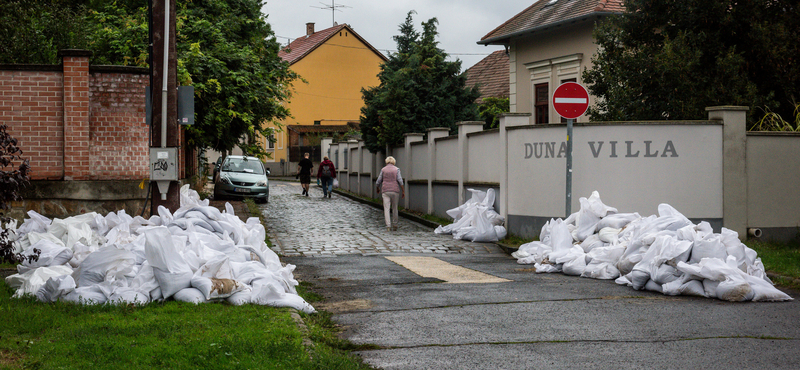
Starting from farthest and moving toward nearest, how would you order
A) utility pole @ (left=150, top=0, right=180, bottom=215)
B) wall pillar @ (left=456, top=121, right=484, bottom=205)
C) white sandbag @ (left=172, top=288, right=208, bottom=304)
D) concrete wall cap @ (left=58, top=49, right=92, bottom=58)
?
wall pillar @ (left=456, top=121, right=484, bottom=205), concrete wall cap @ (left=58, top=49, right=92, bottom=58), utility pole @ (left=150, top=0, right=180, bottom=215), white sandbag @ (left=172, top=288, right=208, bottom=304)

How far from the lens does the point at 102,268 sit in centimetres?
672

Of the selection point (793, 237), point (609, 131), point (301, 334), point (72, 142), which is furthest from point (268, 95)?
point (301, 334)

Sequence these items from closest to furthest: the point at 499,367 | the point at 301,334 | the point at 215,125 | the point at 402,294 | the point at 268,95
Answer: the point at 499,367, the point at 301,334, the point at 402,294, the point at 215,125, the point at 268,95

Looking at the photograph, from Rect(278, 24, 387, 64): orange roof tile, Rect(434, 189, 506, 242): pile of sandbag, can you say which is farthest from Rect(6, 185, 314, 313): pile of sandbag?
Rect(278, 24, 387, 64): orange roof tile

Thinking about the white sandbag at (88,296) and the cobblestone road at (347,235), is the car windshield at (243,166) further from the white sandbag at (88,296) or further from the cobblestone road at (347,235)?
the white sandbag at (88,296)

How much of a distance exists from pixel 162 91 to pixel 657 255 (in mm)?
6473

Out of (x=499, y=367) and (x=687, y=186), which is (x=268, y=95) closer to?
(x=687, y=186)

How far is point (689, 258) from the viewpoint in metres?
8.30

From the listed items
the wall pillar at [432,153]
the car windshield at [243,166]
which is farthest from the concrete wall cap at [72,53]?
the car windshield at [243,166]

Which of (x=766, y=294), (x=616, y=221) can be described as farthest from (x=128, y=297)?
(x=616, y=221)

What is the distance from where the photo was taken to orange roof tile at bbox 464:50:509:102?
99.5ft

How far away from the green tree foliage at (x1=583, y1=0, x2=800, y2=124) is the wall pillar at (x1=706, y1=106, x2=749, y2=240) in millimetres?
1733

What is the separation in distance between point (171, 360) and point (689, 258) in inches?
231

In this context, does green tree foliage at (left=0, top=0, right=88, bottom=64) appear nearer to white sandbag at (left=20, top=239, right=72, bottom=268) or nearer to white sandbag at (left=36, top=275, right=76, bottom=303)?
white sandbag at (left=20, top=239, right=72, bottom=268)
